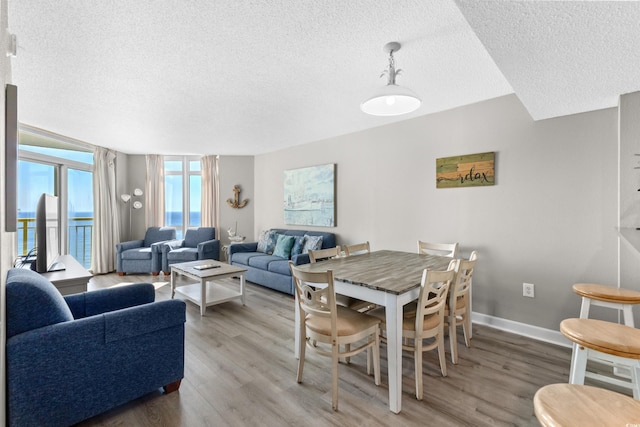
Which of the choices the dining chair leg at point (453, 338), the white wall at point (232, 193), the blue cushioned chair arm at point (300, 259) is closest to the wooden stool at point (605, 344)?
the dining chair leg at point (453, 338)

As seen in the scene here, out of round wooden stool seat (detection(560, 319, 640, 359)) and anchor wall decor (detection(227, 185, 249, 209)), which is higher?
anchor wall decor (detection(227, 185, 249, 209))

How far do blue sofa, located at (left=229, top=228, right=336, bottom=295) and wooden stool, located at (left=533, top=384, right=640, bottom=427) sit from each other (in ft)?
10.2

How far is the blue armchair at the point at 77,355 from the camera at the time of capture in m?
1.42

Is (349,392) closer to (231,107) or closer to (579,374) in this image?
(579,374)

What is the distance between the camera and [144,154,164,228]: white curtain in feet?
20.4

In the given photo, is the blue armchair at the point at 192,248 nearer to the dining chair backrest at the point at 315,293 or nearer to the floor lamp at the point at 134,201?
the floor lamp at the point at 134,201

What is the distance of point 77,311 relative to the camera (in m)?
2.08

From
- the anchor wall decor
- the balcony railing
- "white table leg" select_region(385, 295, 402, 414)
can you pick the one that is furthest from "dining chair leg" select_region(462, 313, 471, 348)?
the balcony railing

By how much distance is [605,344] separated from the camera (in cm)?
135

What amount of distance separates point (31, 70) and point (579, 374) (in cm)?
443

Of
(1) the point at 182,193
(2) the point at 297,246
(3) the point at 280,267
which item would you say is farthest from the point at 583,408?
(1) the point at 182,193

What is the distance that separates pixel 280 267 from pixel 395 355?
2600mm

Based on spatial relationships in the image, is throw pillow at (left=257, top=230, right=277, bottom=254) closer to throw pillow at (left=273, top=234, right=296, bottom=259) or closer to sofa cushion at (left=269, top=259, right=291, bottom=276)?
throw pillow at (left=273, top=234, right=296, bottom=259)

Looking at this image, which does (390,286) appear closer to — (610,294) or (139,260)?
(610,294)
